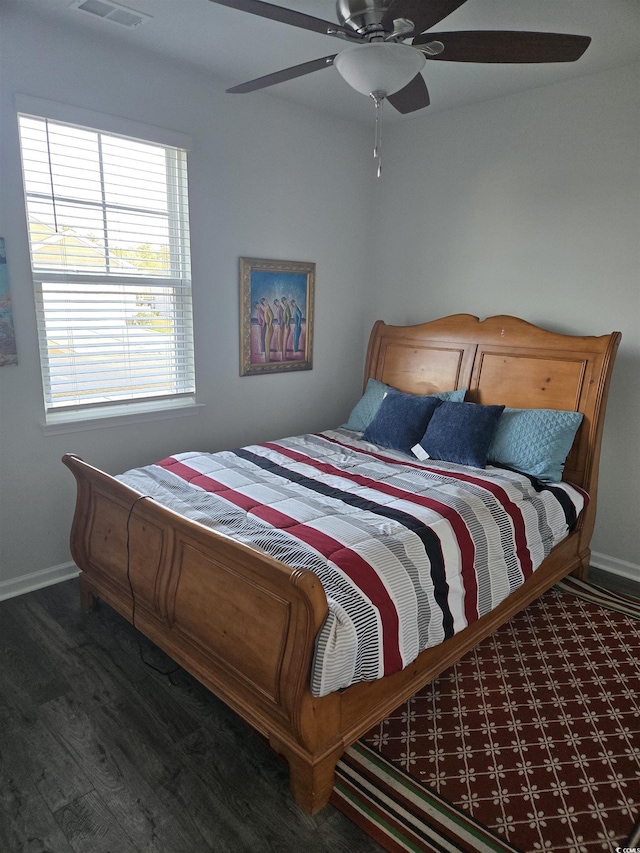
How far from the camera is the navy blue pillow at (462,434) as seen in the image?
3.12 m

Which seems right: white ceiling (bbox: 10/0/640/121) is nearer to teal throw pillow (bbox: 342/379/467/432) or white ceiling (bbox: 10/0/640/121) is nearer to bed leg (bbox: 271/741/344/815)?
teal throw pillow (bbox: 342/379/467/432)

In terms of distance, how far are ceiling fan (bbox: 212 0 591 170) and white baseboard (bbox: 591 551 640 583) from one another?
8.73ft

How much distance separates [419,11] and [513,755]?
2.44 m

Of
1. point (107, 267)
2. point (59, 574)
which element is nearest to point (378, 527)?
point (59, 574)

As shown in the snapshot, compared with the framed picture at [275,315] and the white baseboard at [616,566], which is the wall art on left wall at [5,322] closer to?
the framed picture at [275,315]

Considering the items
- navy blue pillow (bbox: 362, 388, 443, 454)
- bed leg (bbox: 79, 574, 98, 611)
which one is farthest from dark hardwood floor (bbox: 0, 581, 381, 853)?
navy blue pillow (bbox: 362, 388, 443, 454)

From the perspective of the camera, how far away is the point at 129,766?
191cm

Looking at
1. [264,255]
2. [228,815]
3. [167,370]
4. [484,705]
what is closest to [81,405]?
[167,370]

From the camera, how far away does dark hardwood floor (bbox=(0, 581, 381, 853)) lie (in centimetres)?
167

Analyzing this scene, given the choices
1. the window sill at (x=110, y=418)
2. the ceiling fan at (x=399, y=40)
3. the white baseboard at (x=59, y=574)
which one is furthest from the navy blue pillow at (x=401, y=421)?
the ceiling fan at (x=399, y=40)

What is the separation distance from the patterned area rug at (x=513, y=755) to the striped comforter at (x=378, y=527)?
0.98 ft

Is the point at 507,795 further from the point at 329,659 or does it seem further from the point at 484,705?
the point at 329,659

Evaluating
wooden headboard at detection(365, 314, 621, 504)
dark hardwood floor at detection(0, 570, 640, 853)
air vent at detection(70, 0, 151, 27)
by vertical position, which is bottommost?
dark hardwood floor at detection(0, 570, 640, 853)

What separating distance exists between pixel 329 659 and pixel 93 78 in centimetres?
291
